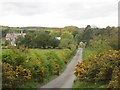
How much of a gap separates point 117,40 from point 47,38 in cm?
4308

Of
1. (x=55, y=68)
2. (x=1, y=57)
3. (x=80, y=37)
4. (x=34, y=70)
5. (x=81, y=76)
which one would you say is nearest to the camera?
(x=1, y=57)

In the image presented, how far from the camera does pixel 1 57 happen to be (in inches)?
713

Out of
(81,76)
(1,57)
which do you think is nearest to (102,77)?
(81,76)

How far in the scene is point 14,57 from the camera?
18.6 metres

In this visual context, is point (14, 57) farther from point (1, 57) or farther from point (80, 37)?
point (80, 37)

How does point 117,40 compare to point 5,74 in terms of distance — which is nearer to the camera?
point 5,74

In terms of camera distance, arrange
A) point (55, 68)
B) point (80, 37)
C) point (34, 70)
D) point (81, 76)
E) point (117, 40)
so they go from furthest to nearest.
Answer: point (80, 37) < point (55, 68) < point (117, 40) < point (34, 70) < point (81, 76)

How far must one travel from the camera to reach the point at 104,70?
55.3 feet

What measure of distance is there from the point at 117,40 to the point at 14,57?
12.5 metres

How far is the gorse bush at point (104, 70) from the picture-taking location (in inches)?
613

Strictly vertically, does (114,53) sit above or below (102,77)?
above

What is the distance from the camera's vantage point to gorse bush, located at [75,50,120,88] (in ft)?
51.1

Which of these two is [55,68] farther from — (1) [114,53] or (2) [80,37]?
(2) [80,37]

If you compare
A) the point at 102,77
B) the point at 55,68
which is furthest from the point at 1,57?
the point at 55,68
